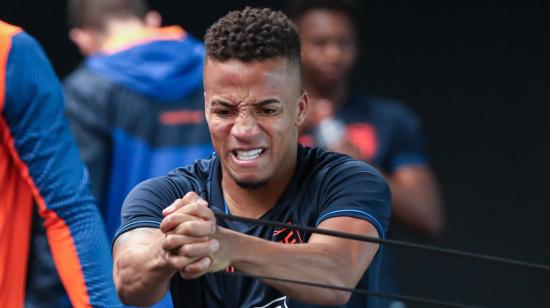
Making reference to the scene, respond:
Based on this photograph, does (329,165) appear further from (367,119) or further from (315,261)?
(367,119)

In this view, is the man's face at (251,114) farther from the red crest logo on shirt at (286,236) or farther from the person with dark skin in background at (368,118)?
the person with dark skin in background at (368,118)

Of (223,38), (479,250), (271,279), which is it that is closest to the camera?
(271,279)

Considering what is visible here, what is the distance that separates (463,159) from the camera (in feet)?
22.7

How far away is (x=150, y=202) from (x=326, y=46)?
8.04 ft

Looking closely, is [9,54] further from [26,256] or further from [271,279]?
[271,279]

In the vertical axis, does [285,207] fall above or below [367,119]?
above

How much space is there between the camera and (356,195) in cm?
324

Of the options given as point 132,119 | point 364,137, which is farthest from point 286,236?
point 364,137

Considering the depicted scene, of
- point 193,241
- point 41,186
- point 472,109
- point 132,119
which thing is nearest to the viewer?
point 193,241

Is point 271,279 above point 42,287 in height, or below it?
above

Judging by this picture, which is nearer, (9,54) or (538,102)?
(9,54)

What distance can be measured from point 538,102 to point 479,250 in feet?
2.59

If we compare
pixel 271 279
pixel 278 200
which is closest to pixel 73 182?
pixel 278 200

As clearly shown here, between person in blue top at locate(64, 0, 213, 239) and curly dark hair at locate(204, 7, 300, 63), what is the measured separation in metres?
1.81
